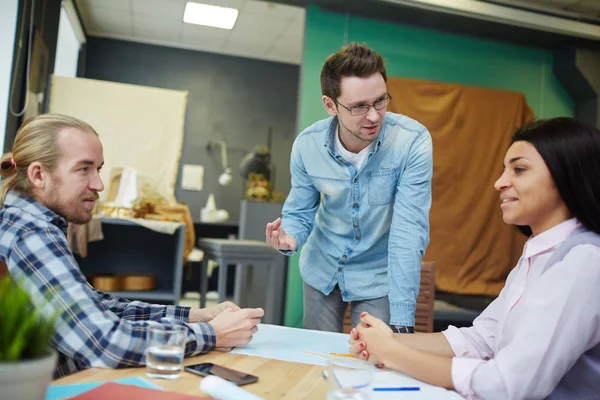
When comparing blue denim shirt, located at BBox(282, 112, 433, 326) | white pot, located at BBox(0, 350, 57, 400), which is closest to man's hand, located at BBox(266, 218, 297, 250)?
blue denim shirt, located at BBox(282, 112, 433, 326)

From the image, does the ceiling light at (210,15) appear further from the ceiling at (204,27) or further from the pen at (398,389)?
the pen at (398,389)

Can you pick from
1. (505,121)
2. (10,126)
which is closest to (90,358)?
(10,126)

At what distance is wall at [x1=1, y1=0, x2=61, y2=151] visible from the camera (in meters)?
4.05

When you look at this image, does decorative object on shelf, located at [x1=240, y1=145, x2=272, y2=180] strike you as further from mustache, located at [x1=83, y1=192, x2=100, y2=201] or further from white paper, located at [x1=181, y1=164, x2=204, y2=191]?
mustache, located at [x1=83, y1=192, x2=100, y2=201]

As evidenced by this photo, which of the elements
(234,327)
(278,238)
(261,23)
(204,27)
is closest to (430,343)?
(234,327)

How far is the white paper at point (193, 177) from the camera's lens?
7395 mm

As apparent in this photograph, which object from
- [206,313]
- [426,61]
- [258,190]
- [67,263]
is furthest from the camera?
[426,61]

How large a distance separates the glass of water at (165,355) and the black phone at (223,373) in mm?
48

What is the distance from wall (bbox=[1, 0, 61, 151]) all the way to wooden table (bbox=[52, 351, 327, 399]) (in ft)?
11.8

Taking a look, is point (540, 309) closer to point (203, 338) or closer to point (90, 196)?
point (203, 338)

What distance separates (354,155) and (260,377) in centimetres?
112

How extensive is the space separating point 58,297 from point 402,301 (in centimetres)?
102

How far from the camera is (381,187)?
77.1 inches

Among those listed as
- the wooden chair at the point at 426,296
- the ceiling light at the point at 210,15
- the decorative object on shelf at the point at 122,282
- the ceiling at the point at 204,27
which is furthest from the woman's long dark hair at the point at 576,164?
the ceiling light at the point at 210,15
